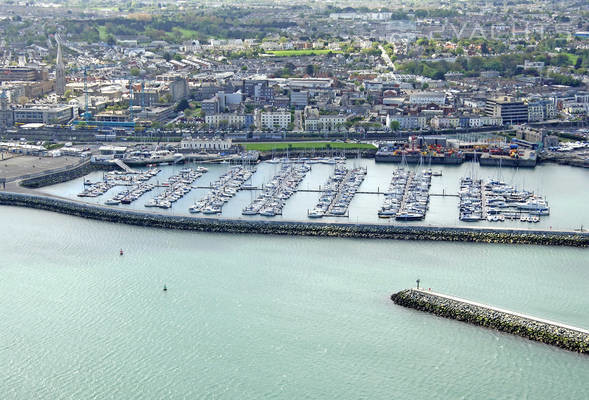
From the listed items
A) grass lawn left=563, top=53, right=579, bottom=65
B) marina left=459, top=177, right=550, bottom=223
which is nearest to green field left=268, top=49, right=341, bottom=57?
grass lawn left=563, top=53, right=579, bottom=65

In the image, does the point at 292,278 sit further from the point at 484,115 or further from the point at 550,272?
the point at 484,115

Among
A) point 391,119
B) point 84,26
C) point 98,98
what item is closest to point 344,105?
point 391,119

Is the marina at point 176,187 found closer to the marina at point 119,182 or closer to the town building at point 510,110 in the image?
the marina at point 119,182

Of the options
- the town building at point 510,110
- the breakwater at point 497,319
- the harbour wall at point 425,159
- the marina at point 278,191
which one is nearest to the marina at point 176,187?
the marina at point 278,191

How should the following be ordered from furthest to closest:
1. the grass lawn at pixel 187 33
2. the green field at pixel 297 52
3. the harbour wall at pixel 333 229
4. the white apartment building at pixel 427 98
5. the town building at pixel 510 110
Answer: the grass lawn at pixel 187 33, the green field at pixel 297 52, the white apartment building at pixel 427 98, the town building at pixel 510 110, the harbour wall at pixel 333 229

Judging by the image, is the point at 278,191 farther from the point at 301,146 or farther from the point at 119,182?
the point at 301,146

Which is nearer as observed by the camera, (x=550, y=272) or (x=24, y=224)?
(x=550, y=272)

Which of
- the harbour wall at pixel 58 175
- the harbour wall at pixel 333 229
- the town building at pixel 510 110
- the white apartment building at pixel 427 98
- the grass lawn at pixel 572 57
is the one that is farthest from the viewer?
the grass lawn at pixel 572 57
